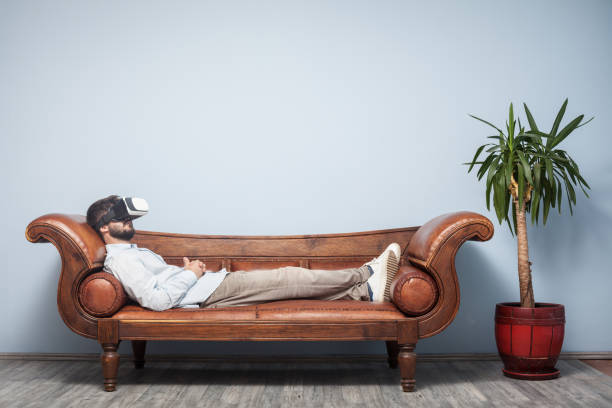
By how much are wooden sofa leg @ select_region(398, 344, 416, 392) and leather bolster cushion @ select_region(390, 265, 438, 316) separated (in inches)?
6.7

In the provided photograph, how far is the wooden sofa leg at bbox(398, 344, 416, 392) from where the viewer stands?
252 centimetres

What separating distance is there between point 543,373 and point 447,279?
815mm

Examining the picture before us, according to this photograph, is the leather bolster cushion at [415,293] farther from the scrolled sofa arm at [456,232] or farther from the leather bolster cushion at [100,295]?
the leather bolster cushion at [100,295]

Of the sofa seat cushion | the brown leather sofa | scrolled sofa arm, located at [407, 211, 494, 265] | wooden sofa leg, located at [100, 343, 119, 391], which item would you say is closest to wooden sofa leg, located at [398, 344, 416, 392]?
the brown leather sofa

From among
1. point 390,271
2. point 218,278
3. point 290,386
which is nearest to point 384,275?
point 390,271

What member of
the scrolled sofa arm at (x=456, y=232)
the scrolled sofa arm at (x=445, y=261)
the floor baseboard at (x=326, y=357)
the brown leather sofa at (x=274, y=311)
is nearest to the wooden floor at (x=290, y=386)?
the floor baseboard at (x=326, y=357)

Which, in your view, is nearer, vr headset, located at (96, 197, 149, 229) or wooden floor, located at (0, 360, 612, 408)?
wooden floor, located at (0, 360, 612, 408)

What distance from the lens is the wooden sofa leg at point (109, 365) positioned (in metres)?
2.55

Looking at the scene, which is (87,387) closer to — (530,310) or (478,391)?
(478,391)

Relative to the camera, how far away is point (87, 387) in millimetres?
2666

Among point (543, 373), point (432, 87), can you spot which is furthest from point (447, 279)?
point (432, 87)

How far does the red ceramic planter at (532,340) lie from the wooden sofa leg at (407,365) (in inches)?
24.4

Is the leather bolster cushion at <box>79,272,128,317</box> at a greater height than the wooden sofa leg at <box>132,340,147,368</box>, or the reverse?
the leather bolster cushion at <box>79,272,128,317</box>

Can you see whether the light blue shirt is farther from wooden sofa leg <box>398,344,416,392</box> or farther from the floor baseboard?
wooden sofa leg <box>398,344,416,392</box>
